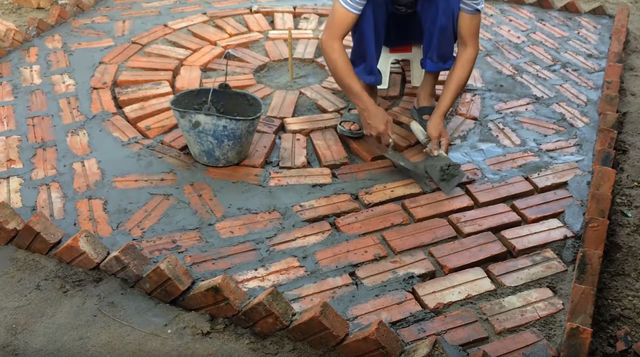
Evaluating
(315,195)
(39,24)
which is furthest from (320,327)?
(39,24)

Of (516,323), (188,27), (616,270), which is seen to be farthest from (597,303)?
(188,27)

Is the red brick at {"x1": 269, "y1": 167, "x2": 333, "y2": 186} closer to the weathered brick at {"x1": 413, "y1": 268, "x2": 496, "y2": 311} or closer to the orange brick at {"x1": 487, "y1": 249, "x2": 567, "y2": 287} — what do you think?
the weathered brick at {"x1": 413, "y1": 268, "x2": 496, "y2": 311}

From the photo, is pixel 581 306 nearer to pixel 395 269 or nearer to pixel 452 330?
pixel 452 330

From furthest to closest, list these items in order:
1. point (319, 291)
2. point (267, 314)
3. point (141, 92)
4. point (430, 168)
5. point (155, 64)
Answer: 1. point (155, 64)
2. point (141, 92)
3. point (430, 168)
4. point (319, 291)
5. point (267, 314)

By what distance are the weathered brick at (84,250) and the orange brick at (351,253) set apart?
2.78ft

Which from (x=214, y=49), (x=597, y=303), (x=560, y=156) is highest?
(x=214, y=49)

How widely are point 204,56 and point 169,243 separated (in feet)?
5.92

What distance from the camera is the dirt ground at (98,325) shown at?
78.4 inches

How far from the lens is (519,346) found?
1.95 m

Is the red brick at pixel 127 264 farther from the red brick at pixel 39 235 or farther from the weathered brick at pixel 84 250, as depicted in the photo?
the red brick at pixel 39 235

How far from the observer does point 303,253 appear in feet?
7.77

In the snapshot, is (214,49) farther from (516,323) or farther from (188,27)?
(516,323)

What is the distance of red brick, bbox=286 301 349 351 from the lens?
188 centimetres

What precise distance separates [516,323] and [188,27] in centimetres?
313
